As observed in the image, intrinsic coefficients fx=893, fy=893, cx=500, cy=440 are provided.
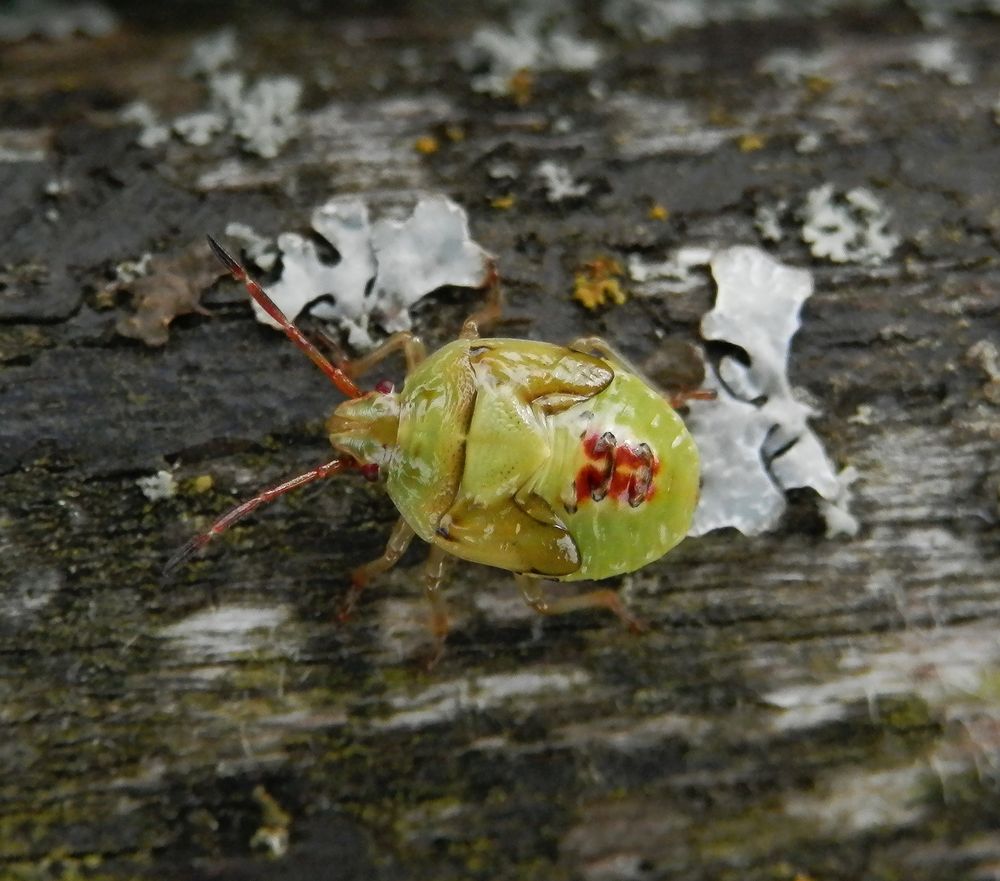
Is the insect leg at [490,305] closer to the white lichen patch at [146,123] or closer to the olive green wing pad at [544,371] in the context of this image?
the olive green wing pad at [544,371]

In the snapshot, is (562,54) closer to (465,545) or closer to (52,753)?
(465,545)

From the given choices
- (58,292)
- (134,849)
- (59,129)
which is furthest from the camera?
(59,129)

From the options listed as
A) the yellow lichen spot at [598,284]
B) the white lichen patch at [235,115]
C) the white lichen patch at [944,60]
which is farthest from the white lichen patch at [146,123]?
the white lichen patch at [944,60]

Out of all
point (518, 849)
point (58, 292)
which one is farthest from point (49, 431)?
point (518, 849)

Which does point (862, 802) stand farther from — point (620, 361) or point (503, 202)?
point (503, 202)

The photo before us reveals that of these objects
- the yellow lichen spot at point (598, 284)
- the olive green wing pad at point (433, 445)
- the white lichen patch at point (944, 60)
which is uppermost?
the white lichen patch at point (944, 60)

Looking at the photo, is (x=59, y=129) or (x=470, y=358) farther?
(x=59, y=129)
